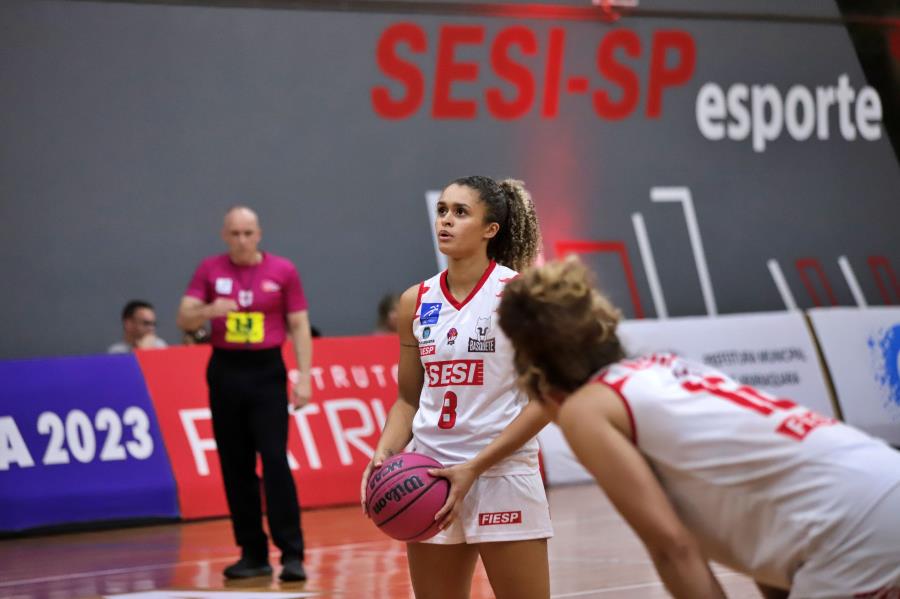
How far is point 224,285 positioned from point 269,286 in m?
0.26

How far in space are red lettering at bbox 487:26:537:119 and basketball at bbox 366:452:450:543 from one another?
1152 cm

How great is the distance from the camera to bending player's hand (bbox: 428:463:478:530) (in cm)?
401

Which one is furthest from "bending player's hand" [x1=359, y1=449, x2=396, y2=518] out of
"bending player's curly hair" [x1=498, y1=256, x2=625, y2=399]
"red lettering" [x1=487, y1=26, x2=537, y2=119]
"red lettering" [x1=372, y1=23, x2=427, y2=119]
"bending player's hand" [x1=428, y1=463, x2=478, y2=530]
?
"red lettering" [x1=487, y1=26, x2=537, y2=119]

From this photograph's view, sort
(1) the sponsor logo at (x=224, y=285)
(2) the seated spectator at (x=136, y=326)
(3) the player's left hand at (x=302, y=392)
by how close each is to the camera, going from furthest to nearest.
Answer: (2) the seated spectator at (x=136, y=326), (3) the player's left hand at (x=302, y=392), (1) the sponsor logo at (x=224, y=285)

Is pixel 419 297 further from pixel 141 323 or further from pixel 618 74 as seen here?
pixel 618 74

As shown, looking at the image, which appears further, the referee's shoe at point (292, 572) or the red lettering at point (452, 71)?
the red lettering at point (452, 71)

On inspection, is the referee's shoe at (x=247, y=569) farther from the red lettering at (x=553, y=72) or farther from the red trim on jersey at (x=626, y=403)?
the red lettering at (x=553, y=72)

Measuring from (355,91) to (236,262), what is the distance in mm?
6784

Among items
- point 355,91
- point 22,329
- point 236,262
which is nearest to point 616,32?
point 355,91

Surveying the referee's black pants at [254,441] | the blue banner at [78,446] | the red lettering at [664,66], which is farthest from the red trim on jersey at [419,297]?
the red lettering at [664,66]

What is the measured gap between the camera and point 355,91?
14578 mm

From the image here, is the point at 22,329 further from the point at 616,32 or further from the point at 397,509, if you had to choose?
the point at 397,509

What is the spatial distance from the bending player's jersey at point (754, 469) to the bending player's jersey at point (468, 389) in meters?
1.41

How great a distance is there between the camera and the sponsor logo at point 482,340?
14.0 feet
